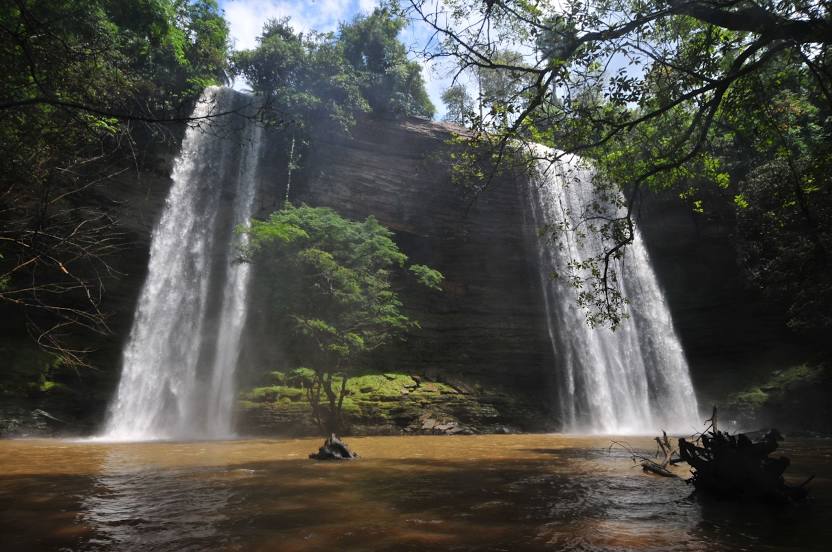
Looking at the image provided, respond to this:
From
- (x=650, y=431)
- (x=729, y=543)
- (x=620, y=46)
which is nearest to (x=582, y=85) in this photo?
(x=620, y=46)

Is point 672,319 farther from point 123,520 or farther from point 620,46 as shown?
point 123,520

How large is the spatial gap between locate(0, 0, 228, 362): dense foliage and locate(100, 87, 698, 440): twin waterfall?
210cm

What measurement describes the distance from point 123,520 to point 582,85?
8.14m

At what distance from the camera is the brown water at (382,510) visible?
3533mm

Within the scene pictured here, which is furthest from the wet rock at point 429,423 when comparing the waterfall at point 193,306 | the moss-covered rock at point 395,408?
the waterfall at point 193,306

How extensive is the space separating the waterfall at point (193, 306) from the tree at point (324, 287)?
78.2 inches

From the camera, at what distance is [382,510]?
4.66 meters

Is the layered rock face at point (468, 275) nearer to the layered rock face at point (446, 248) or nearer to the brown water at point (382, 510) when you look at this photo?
the layered rock face at point (446, 248)

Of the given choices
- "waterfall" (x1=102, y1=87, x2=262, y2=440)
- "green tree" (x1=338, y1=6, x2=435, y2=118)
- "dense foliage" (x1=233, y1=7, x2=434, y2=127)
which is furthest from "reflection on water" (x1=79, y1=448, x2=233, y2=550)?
"green tree" (x1=338, y1=6, x2=435, y2=118)

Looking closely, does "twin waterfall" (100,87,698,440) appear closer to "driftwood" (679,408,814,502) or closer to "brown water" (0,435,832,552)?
"brown water" (0,435,832,552)

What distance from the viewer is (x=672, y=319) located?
80.6 ft

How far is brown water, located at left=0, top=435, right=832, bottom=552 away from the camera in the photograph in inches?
139

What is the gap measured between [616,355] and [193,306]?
18.4 meters

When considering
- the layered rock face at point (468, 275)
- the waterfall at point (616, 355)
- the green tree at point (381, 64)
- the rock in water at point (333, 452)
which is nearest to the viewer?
the rock in water at point (333, 452)
